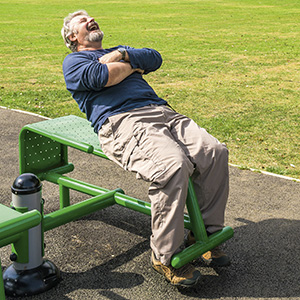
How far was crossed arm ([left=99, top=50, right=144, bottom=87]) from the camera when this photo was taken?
3.70 m

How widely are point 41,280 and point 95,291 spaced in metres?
0.34

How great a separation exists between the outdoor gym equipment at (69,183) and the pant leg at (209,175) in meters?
0.11

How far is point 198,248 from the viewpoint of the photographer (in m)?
3.33

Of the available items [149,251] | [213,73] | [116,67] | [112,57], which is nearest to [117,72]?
[116,67]

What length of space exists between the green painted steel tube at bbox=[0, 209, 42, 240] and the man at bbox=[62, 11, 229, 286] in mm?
823

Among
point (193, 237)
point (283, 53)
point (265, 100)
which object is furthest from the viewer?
point (283, 53)

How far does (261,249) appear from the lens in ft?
12.7

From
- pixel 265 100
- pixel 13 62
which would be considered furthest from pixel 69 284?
pixel 13 62

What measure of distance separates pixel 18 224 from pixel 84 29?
6.39 ft

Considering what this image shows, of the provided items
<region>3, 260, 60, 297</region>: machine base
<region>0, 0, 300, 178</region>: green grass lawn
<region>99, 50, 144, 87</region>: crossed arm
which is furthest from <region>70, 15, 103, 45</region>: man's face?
<region>0, 0, 300, 178</region>: green grass lawn

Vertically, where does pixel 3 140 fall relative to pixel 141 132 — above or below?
below

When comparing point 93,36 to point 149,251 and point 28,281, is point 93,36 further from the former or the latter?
point 28,281

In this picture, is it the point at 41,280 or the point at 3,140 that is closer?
the point at 41,280

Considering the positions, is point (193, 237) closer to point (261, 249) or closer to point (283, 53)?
point (261, 249)
